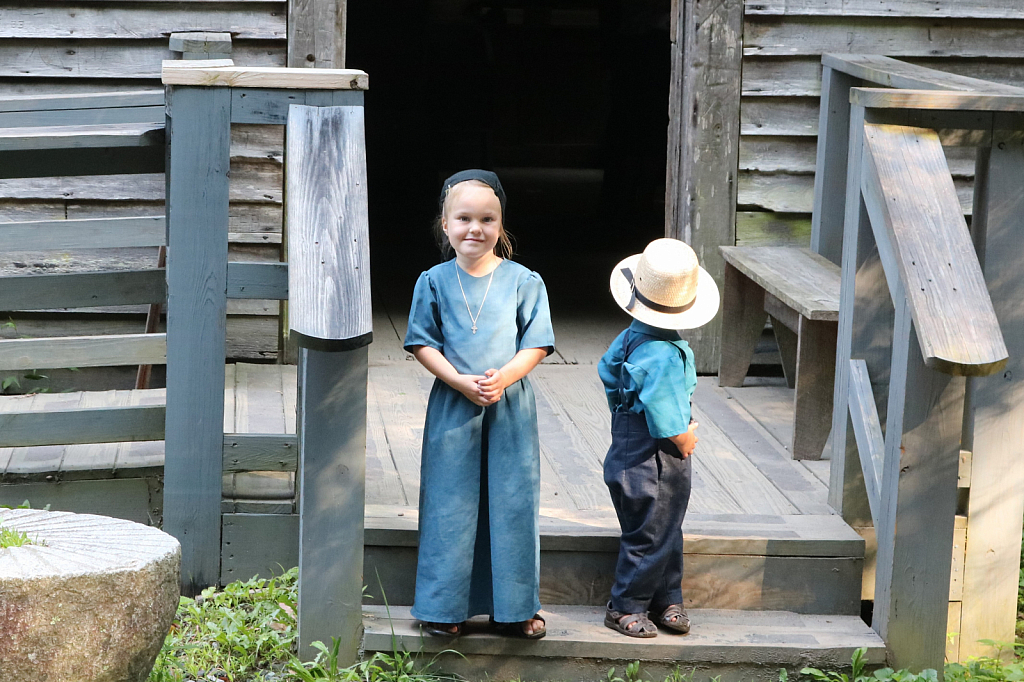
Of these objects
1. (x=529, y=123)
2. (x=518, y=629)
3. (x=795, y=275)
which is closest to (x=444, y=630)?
(x=518, y=629)

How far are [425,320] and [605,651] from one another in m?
1.00

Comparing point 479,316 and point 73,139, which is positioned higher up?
point 73,139

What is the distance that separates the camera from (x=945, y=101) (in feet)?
9.93

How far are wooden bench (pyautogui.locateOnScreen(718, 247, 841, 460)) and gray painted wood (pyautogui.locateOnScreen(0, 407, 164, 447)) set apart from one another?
222 centimetres

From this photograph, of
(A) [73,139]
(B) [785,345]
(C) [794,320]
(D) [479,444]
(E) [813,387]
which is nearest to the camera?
(D) [479,444]

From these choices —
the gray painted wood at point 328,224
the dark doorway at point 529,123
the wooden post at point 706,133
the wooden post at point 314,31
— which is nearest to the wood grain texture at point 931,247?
the gray painted wood at point 328,224

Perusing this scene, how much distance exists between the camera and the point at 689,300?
2.89 m

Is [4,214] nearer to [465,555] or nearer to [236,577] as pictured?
[236,577]

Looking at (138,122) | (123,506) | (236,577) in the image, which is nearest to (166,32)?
(138,122)

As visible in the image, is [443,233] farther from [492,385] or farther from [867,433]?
[867,433]

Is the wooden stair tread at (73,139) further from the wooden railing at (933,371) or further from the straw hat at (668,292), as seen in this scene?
the wooden railing at (933,371)

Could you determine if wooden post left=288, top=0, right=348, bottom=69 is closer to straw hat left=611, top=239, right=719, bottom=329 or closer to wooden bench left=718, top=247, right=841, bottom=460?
wooden bench left=718, top=247, right=841, bottom=460

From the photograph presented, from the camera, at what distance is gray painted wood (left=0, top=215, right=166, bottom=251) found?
414 centimetres

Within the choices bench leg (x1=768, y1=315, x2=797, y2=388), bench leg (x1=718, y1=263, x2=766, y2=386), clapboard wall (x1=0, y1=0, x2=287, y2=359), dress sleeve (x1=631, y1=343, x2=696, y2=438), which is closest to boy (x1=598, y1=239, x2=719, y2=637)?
dress sleeve (x1=631, y1=343, x2=696, y2=438)
